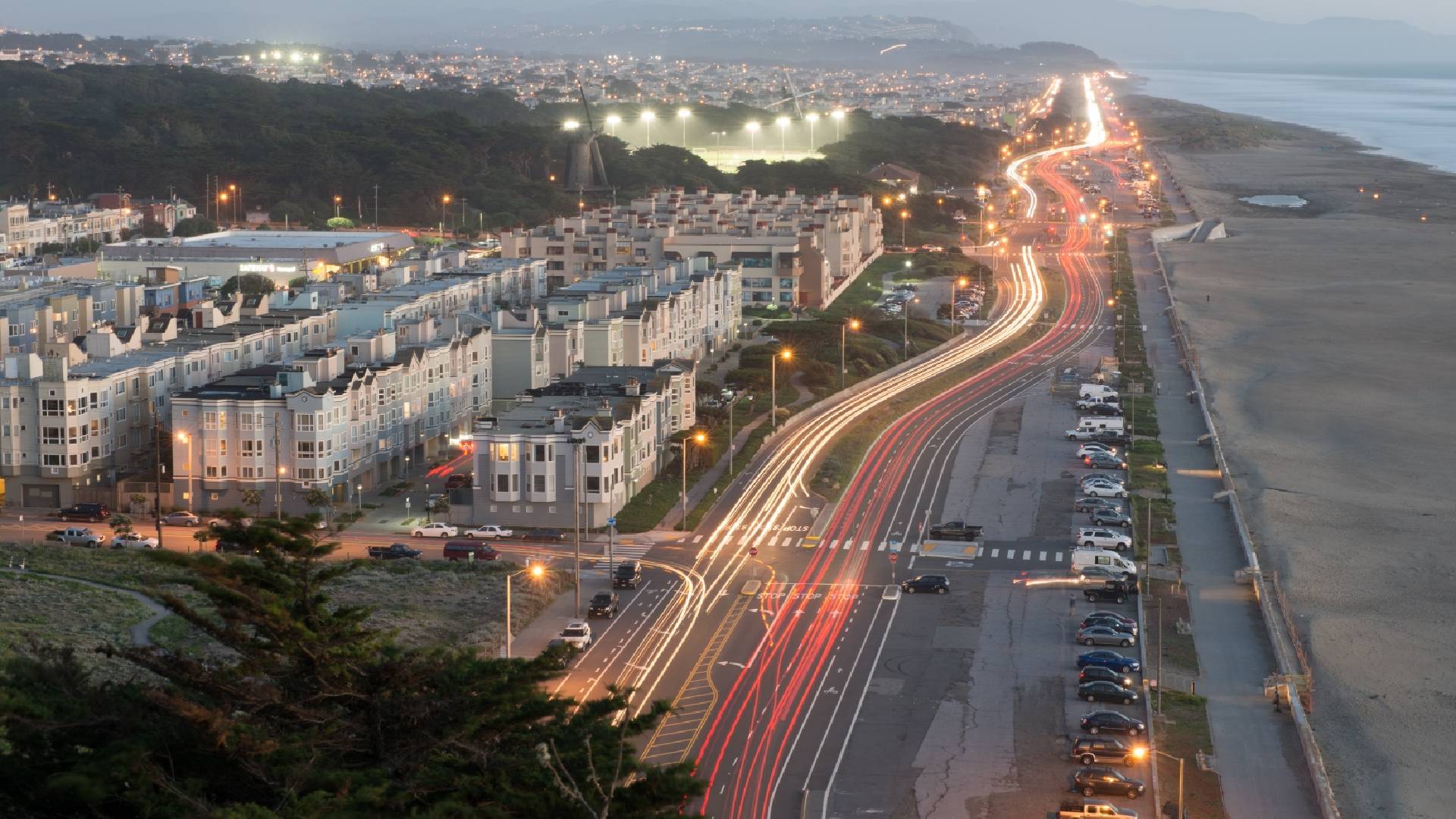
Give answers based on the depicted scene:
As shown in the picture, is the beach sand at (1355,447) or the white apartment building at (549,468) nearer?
the beach sand at (1355,447)

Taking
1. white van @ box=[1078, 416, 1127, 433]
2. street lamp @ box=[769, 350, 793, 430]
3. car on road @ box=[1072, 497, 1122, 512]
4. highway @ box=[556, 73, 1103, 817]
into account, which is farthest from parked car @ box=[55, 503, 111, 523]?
white van @ box=[1078, 416, 1127, 433]

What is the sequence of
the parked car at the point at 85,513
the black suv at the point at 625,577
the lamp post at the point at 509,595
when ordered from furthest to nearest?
the parked car at the point at 85,513 → the black suv at the point at 625,577 → the lamp post at the point at 509,595

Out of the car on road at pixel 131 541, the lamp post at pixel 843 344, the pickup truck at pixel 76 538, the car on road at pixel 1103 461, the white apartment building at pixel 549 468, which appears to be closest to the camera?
the car on road at pixel 131 541

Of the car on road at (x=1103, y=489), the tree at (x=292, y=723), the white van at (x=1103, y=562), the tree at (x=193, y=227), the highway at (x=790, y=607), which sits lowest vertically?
the highway at (x=790, y=607)

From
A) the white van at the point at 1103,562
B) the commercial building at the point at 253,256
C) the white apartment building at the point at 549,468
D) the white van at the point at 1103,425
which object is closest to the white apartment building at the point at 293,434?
the white apartment building at the point at 549,468

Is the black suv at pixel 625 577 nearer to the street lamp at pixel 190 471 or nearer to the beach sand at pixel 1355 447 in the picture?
the street lamp at pixel 190 471

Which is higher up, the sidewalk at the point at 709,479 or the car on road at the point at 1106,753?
the car on road at the point at 1106,753

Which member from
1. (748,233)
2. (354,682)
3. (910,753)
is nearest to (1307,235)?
(748,233)

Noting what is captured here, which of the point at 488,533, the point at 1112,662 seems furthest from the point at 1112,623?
the point at 488,533
